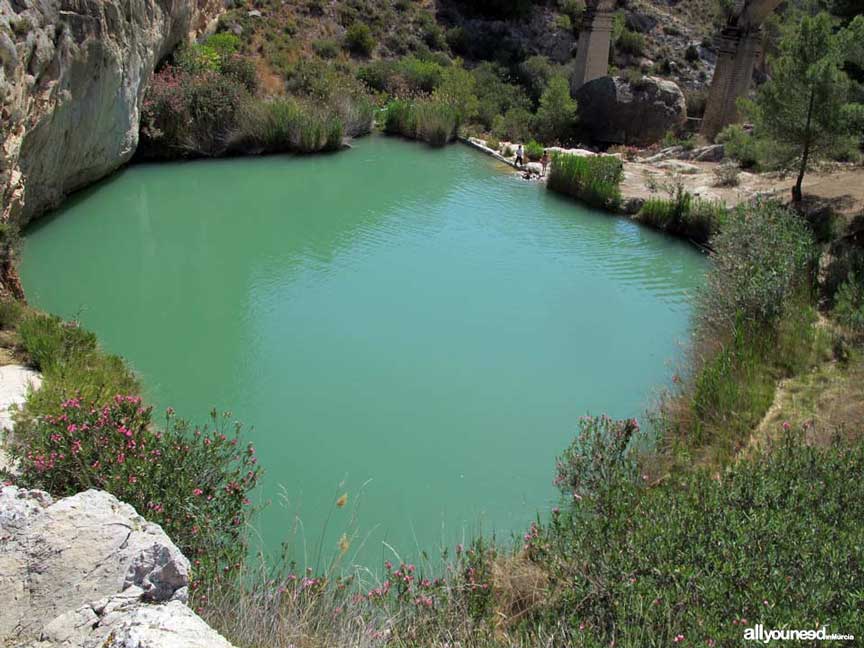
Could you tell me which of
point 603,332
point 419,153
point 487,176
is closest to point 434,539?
point 603,332

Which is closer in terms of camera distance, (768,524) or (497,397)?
(768,524)

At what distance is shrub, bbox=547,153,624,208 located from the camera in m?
15.9

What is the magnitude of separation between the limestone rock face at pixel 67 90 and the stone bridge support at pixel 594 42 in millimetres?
13120

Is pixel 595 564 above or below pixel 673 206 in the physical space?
below

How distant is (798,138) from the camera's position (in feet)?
41.7

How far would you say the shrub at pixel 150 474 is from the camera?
16.1ft

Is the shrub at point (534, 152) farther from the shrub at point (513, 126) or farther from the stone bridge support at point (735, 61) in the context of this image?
the stone bridge support at point (735, 61)

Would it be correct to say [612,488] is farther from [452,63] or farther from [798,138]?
[452,63]

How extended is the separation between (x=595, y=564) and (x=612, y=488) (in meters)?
1.00

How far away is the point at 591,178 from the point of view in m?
16.1

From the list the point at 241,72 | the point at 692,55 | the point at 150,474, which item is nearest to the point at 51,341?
the point at 150,474

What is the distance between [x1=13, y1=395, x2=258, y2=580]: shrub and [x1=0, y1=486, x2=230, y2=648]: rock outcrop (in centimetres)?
78

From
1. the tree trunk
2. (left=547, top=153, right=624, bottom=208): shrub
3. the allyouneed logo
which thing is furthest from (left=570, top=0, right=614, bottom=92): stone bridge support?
the allyouneed logo

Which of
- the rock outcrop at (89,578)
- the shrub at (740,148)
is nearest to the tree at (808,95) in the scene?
the shrub at (740,148)
